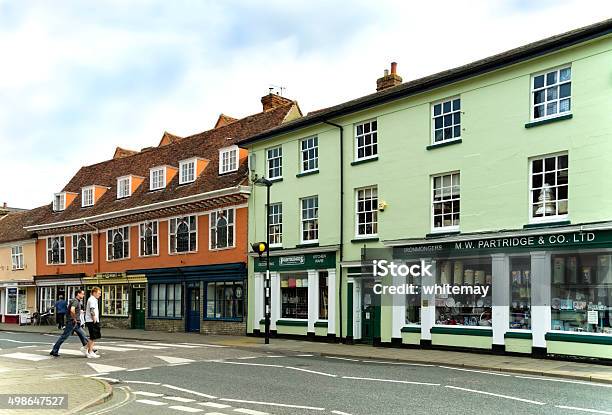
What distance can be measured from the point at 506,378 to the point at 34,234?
36.1 metres

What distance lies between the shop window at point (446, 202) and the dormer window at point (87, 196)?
2545 cm

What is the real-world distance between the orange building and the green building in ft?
9.97

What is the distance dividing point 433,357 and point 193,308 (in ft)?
50.9

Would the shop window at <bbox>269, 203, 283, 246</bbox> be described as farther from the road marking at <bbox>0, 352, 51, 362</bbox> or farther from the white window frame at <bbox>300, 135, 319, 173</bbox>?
the road marking at <bbox>0, 352, 51, 362</bbox>

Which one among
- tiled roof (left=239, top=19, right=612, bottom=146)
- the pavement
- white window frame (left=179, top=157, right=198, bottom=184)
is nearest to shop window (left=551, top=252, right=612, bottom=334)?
the pavement

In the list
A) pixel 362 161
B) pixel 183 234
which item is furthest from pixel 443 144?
pixel 183 234

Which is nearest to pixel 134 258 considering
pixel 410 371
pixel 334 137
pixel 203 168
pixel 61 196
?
pixel 203 168

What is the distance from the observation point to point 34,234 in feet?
140

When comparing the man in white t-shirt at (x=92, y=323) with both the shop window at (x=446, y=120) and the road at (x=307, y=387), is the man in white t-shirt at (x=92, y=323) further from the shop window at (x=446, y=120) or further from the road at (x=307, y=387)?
the shop window at (x=446, y=120)

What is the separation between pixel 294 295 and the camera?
26.0 meters

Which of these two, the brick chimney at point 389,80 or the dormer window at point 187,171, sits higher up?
the brick chimney at point 389,80

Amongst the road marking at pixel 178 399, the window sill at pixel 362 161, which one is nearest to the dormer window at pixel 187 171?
the window sill at pixel 362 161

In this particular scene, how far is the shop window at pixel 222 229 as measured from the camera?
95.2ft

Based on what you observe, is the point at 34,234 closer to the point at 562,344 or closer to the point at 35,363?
the point at 35,363
